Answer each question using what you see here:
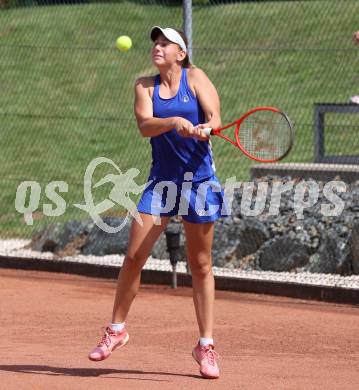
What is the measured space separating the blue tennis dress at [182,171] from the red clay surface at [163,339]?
0.94 meters

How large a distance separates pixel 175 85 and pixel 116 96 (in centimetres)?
1091

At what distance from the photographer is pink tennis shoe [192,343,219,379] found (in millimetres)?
6516

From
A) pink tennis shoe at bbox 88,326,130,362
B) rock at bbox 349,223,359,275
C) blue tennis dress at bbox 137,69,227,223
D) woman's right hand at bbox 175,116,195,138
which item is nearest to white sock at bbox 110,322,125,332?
pink tennis shoe at bbox 88,326,130,362

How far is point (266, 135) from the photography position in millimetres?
6949

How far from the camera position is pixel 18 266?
1212 cm

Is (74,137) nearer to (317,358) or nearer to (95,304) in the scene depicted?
(95,304)

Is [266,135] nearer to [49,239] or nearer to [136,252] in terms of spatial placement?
[136,252]

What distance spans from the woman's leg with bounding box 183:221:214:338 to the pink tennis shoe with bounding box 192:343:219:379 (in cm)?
8

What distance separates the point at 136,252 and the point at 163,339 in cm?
179

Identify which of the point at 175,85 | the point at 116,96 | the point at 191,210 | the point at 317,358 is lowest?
the point at 317,358

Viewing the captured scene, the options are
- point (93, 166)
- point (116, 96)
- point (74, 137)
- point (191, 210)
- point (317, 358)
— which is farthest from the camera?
point (116, 96)

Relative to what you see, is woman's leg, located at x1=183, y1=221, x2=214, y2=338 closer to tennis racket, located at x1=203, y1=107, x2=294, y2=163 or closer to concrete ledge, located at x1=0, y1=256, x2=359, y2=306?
tennis racket, located at x1=203, y1=107, x2=294, y2=163

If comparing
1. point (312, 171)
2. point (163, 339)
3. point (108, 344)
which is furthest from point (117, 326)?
→ point (312, 171)

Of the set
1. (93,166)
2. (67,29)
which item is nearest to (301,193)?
(93,166)
